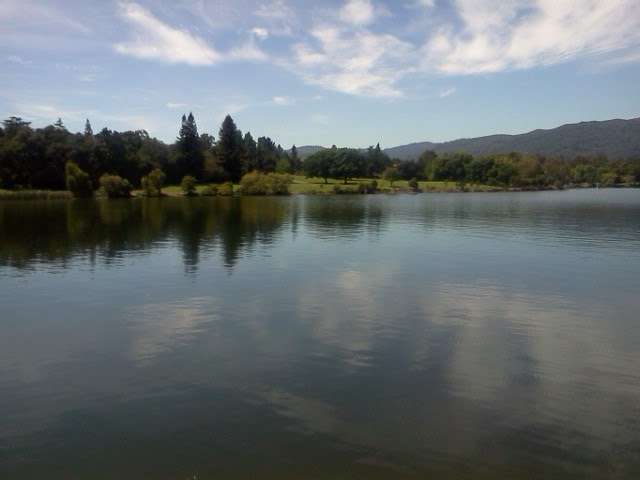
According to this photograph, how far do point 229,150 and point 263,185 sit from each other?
25.2 meters

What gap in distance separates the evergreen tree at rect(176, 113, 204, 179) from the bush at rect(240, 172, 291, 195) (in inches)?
722

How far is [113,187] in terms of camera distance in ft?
425

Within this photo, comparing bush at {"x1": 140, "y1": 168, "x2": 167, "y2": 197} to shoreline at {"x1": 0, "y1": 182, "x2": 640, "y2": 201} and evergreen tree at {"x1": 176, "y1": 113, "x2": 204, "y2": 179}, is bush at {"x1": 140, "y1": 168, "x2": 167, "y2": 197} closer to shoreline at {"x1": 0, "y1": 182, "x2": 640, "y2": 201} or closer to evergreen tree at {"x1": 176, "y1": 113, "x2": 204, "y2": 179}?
shoreline at {"x1": 0, "y1": 182, "x2": 640, "y2": 201}

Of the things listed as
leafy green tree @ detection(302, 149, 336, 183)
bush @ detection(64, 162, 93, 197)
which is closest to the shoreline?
bush @ detection(64, 162, 93, 197)

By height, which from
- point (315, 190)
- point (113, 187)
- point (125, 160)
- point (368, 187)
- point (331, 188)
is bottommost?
point (315, 190)

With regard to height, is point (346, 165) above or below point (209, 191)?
above

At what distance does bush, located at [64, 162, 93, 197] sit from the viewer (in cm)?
12738

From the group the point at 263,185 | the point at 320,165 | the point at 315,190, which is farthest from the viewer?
the point at 320,165

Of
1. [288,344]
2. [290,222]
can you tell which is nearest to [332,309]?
[288,344]

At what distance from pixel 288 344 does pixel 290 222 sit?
165ft

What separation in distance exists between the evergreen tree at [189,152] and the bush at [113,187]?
99.8ft

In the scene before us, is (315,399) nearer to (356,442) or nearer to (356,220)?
(356,442)

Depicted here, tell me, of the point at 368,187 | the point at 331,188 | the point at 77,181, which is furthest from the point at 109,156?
the point at 368,187

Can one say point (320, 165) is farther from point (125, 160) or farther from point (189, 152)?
point (125, 160)
